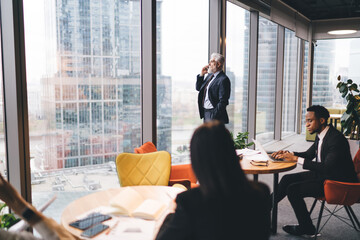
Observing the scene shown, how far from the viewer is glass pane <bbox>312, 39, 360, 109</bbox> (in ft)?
32.4

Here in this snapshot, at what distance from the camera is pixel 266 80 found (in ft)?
25.2

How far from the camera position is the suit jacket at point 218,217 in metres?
1.17

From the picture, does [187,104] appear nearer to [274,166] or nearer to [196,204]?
[274,166]

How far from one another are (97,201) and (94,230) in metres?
0.43

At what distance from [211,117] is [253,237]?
3.03 metres

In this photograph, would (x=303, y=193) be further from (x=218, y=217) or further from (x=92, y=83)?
(x=92, y=83)

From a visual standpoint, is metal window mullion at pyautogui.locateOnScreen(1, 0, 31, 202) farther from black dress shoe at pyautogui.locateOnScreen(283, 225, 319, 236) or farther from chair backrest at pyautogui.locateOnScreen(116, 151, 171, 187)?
black dress shoe at pyautogui.locateOnScreen(283, 225, 319, 236)

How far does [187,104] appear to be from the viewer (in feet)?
16.2

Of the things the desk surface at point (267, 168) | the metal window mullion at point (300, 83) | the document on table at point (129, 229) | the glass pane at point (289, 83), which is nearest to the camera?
the document on table at point (129, 229)

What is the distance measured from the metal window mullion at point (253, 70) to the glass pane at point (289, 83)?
8.15 ft

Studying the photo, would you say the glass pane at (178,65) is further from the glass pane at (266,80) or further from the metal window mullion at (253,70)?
the glass pane at (266,80)

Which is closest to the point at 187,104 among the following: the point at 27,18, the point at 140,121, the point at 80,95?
the point at 140,121

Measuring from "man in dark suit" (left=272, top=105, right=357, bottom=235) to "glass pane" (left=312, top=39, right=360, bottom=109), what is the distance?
762cm

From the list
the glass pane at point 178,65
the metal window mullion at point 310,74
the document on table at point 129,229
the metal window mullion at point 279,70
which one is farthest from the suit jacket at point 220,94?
the metal window mullion at point 310,74
